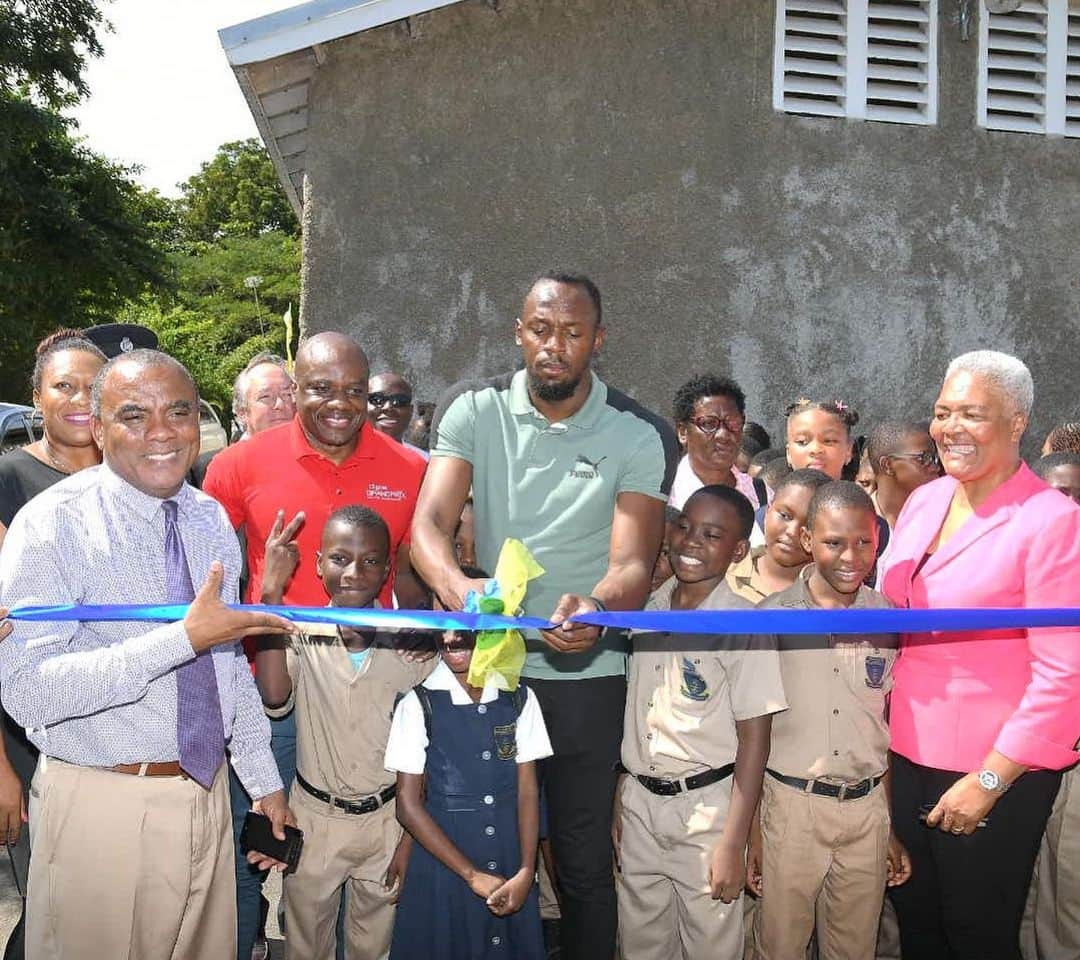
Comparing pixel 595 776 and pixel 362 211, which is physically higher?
pixel 362 211

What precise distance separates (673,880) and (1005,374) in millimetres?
2076

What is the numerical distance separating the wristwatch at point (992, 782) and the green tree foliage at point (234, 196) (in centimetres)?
4595

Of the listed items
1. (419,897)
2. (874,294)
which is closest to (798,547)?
(419,897)

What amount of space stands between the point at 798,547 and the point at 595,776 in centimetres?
119

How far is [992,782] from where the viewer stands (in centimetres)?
336

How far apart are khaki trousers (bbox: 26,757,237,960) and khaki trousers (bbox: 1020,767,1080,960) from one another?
3.16m

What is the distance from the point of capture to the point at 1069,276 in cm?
922

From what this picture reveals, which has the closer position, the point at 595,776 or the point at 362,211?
the point at 595,776

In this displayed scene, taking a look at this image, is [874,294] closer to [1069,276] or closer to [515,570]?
[1069,276]

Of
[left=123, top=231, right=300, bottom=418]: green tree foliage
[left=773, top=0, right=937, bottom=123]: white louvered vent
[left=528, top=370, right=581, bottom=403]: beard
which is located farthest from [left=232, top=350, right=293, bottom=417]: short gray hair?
[left=123, top=231, right=300, bottom=418]: green tree foliage

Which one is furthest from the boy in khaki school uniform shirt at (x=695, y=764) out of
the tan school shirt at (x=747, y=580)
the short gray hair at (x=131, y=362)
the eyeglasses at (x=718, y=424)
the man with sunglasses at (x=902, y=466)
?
the short gray hair at (x=131, y=362)

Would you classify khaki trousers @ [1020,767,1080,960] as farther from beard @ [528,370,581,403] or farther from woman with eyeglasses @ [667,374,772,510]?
beard @ [528,370,581,403]

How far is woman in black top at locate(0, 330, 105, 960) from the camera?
151 inches

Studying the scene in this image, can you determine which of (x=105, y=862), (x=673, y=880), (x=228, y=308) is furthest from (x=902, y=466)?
(x=228, y=308)
